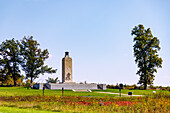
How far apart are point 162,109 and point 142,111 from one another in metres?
1.71

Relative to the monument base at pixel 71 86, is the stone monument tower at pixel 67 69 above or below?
above

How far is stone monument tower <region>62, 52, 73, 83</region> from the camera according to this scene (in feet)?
149

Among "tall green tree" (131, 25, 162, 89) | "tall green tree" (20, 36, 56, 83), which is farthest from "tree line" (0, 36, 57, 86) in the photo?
"tall green tree" (131, 25, 162, 89)

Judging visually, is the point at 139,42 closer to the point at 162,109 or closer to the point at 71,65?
the point at 71,65

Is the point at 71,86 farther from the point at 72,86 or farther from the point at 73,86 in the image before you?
the point at 73,86

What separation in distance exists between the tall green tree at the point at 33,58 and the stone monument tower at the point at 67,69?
34.9 feet

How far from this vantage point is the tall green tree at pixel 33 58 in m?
53.9

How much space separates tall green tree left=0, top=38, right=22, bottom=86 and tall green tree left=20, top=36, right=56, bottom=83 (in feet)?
5.42

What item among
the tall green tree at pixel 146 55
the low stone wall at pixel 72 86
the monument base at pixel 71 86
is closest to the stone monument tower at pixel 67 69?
the monument base at pixel 71 86

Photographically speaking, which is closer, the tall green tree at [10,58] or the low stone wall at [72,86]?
the low stone wall at [72,86]

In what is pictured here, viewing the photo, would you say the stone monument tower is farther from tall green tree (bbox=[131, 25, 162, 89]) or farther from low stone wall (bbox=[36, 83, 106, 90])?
tall green tree (bbox=[131, 25, 162, 89])

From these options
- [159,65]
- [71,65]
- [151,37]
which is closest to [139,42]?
[151,37]

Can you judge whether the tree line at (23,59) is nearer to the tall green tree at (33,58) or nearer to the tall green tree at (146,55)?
the tall green tree at (33,58)

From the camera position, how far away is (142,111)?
1281 centimetres
